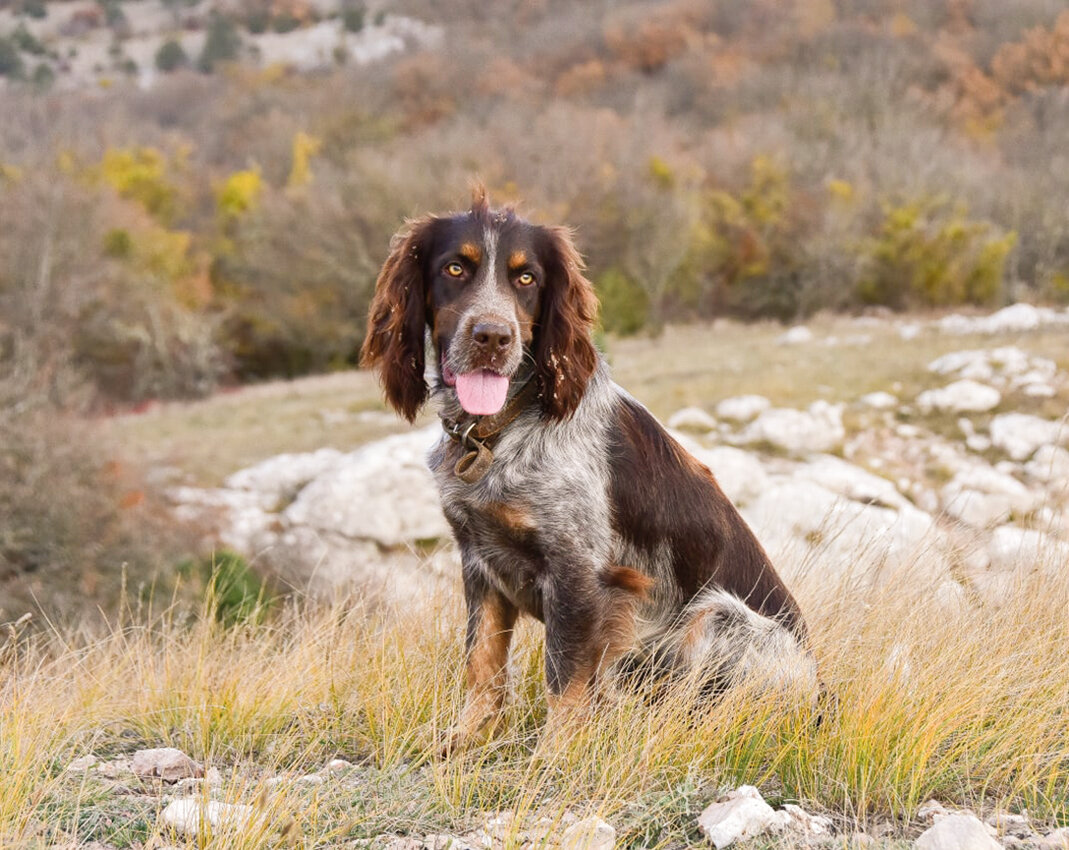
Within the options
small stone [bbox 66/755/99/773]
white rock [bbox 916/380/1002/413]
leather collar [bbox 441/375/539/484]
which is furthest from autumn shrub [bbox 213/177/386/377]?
small stone [bbox 66/755/99/773]

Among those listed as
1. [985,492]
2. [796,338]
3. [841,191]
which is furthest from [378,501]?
[841,191]

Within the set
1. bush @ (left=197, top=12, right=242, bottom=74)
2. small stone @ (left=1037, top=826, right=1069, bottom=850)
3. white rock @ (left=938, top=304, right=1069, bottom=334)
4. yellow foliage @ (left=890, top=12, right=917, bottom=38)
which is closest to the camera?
small stone @ (left=1037, top=826, right=1069, bottom=850)

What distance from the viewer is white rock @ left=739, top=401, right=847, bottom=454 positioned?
14.7m

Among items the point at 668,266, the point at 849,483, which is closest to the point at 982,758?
the point at 849,483

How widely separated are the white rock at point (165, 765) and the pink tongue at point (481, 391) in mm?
1402

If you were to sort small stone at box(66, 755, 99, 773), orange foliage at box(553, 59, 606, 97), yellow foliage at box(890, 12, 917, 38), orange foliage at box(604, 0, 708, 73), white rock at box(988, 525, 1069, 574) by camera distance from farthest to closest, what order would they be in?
orange foliage at box(604, 0, 708, 73)
yellow foliage at box(890, 12, 917, 38)
orange foliage at box(553, 59, 606, 97)
white rock at box(988, 525, 1069, 574)
small stone at box(66, 755, 99, 773)

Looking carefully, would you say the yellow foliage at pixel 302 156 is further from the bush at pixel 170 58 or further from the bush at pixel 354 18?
the bush at pixel 354 18

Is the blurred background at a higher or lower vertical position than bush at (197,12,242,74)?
lower

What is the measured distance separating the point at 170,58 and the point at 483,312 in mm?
115400

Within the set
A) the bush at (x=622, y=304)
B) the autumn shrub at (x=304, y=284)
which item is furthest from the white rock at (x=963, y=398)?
the autumn shrub at (x=304, y=284)

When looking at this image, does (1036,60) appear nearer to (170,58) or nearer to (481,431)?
(481,431)

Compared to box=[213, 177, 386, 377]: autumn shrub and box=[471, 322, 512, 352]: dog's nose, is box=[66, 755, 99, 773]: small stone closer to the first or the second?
box=[471, 322, 512, 352]: dog's nose

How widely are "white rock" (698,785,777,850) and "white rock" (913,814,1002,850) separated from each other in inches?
15.0

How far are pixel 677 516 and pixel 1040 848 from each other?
146 centimetres
